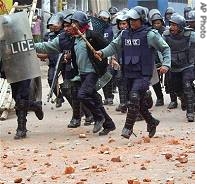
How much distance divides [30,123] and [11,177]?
494cm

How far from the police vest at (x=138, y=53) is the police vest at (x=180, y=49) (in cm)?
272

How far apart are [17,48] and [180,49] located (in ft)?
11.1

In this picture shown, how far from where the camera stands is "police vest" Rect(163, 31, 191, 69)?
11.2 meters

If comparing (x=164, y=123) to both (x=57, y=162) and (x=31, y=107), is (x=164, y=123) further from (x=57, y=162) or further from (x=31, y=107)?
(x=57, y=162)

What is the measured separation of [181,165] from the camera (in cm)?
657

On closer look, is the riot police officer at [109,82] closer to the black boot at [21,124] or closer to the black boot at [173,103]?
the black boot at [173,103]

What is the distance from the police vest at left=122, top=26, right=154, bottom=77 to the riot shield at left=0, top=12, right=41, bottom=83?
1555 mm

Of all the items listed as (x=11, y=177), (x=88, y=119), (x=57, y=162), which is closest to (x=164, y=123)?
(x=88, y=119)

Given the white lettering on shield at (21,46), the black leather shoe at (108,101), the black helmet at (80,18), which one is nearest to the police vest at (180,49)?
the black helmet at (80,18)

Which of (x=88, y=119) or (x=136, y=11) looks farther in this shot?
(x=88, y=119)

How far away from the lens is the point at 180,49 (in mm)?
11305

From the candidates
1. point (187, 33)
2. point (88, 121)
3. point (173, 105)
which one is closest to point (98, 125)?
point (88, 121)

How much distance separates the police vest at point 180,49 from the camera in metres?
11.2

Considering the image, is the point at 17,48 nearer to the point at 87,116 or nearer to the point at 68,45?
the point at 68,45
